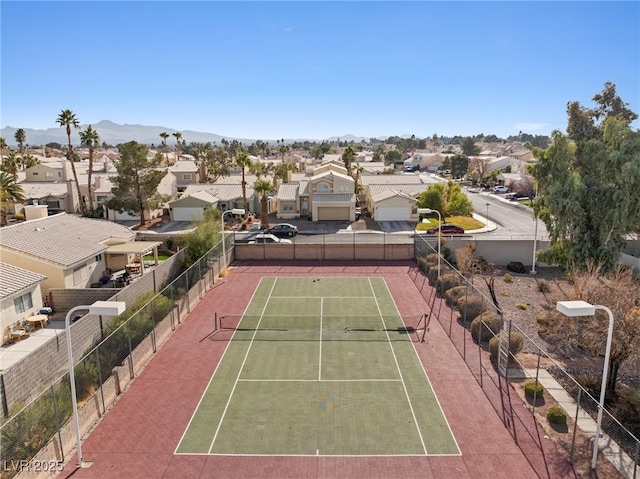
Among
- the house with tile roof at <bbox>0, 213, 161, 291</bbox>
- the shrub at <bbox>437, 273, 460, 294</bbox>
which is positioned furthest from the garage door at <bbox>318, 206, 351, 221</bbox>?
the shrub at <bbox>437, 273, 460, 294</bbox>

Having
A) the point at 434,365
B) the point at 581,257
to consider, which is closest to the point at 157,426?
the point at 434,365

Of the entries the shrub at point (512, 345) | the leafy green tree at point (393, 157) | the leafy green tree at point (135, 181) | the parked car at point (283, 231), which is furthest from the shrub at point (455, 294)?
the leafy green tree at point (393, 157)

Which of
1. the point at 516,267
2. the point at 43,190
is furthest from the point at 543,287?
the point at 43,190

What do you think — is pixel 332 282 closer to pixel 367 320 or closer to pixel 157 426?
pixel 367 320

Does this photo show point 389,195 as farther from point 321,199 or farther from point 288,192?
point 288,192

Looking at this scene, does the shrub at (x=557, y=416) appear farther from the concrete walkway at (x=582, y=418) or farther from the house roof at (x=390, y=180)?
the house roof at (x=390, y=180)

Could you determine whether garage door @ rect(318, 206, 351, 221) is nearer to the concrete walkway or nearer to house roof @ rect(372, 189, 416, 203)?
house roof @ rect(372, 189, 416, 203)
